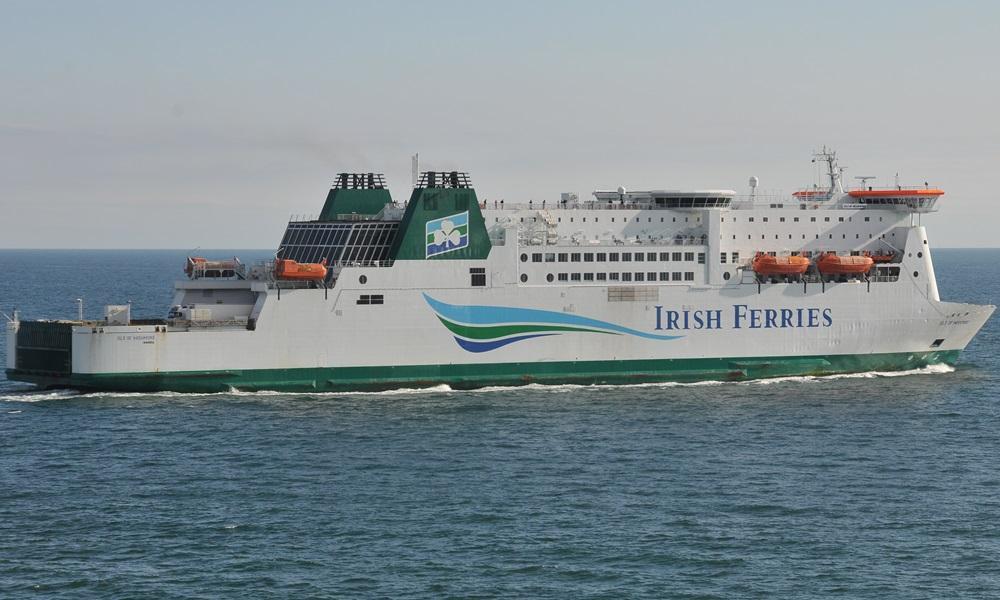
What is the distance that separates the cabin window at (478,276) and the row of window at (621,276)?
1.46 m

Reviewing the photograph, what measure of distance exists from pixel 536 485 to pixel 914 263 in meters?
24.3

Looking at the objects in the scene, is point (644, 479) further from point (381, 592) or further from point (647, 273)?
point (647, 273)

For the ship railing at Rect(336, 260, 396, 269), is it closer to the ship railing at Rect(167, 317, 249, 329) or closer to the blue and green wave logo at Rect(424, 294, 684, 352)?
the blue and green wave logo at Rect(424, 294, 684, 352)

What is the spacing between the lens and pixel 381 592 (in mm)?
22906

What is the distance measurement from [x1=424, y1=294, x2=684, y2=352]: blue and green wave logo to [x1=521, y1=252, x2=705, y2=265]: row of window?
2.02 metres

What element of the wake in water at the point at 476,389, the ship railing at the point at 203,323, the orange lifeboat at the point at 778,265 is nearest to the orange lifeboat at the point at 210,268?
the ship railing at the point at 203,323

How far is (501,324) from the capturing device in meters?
43.7

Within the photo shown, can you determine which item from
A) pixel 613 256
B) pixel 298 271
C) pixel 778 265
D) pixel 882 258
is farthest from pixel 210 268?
pixel 882 258

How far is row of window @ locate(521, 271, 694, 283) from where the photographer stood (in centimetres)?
4450

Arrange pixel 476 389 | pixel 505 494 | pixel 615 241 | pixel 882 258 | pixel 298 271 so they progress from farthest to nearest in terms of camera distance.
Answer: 1. pixel 882 258
2. pixel 615 241
3. pixel 476 389
4. pixel 298 271
5. pixel 505 494

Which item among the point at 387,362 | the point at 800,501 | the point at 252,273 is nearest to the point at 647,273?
the point at 387,362

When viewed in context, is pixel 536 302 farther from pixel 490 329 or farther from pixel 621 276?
pixel 621 276

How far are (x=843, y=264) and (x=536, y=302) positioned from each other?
12102mm

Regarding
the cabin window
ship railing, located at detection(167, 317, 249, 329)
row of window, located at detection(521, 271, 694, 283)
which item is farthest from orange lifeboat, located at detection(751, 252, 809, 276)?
ship railing, located at detection(167, 317, 249, 329)
